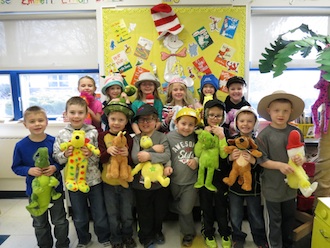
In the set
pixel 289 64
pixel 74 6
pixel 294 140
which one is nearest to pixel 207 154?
pixel 294 140

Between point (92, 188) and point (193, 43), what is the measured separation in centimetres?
169

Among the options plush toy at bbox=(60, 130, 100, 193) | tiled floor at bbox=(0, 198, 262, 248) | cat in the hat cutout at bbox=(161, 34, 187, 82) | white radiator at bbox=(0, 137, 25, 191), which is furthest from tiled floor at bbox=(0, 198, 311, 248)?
cat in the hat cutout at bbox=(161, 34, 187, 82)

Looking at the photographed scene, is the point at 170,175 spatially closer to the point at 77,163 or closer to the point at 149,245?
the point at 149,245

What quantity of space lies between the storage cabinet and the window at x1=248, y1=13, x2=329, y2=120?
1.46 m

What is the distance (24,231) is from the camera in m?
2.38

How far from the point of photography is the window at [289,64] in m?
2.83

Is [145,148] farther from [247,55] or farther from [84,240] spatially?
[247,55]

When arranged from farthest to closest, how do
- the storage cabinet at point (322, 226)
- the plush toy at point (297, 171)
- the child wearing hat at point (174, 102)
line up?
the child wearing hat at point (174, 102) < the plush toy at point (297, 171) < the storage cabinet at point (322, 226)

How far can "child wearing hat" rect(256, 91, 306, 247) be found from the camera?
185 cm

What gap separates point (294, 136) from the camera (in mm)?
1747

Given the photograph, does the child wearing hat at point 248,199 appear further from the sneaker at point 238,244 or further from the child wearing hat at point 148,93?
the child wearing hat at point 148,93

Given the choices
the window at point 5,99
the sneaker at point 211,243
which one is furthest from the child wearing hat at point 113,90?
the window at point 5,99

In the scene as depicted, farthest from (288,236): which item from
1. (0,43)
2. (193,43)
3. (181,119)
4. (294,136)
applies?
(0,43)

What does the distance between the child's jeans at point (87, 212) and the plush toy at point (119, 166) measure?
24 cm
